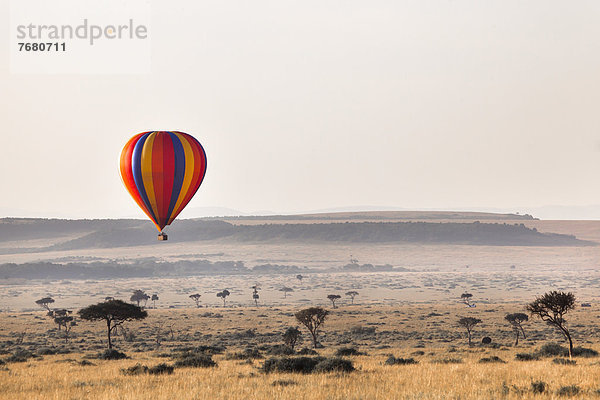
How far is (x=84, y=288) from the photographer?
512 feet

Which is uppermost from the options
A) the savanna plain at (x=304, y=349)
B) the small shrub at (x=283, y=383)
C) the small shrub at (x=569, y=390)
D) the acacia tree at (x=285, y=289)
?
the small shrub at (x=569, y=390)

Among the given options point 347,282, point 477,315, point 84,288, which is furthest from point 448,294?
point 84,288

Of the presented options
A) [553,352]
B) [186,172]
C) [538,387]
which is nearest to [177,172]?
[186,172]

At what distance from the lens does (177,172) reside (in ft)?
118

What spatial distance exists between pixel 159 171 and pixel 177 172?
1002 millimetres

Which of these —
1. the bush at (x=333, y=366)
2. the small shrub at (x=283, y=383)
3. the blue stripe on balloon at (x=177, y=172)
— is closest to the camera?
the small shrub at (x=283, y=383)

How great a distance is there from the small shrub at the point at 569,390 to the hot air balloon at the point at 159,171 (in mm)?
23661

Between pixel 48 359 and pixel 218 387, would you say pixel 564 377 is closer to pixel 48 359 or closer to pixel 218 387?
pixel 218 387

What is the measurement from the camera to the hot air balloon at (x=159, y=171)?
35.5 metres

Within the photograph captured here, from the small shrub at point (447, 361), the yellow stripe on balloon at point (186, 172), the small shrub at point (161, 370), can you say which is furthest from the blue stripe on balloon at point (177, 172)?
the small shrub at point (447, 361)

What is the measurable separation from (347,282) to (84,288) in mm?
63105

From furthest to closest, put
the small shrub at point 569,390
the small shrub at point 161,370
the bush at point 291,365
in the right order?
the small shrub at point 161,370, the bush at point 291,365, the small shrub at point 569,390

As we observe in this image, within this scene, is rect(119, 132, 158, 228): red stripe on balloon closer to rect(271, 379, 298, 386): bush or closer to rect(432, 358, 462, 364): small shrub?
rect(432, 358, 462, 364): small shrub

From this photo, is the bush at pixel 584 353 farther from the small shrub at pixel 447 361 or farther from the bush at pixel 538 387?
the bush at pixel 538 387
